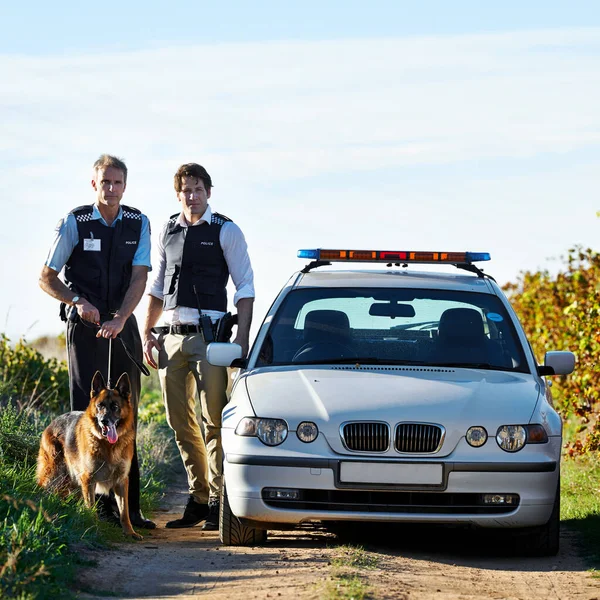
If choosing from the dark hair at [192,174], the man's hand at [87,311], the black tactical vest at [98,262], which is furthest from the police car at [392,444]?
the dark hair at [192,174]

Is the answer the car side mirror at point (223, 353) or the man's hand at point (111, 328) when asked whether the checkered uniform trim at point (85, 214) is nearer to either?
the man's hand at point (111, 328)

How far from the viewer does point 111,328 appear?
307 inches

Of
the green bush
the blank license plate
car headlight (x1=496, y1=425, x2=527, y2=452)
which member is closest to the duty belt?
the blank license plate

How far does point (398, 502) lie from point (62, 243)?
124 inches

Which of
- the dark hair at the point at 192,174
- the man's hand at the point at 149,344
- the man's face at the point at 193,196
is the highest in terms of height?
the dark hair at the point at 192,174

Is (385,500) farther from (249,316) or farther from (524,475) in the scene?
(249,316)

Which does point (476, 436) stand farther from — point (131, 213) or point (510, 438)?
point (131, 213)

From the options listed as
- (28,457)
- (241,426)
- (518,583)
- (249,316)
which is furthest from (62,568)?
(28,457)

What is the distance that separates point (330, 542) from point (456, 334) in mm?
1616

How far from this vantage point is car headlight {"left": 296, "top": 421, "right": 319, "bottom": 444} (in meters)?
6.52

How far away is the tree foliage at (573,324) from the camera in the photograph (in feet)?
38.0

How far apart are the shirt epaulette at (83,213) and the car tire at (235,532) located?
2.37 metres

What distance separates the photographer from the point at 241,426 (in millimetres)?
6688

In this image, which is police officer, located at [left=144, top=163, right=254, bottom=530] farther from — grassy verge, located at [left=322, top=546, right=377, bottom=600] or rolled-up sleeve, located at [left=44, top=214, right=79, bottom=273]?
grassy verge, located at [left=322, top=546, right=377, bottom=600]
